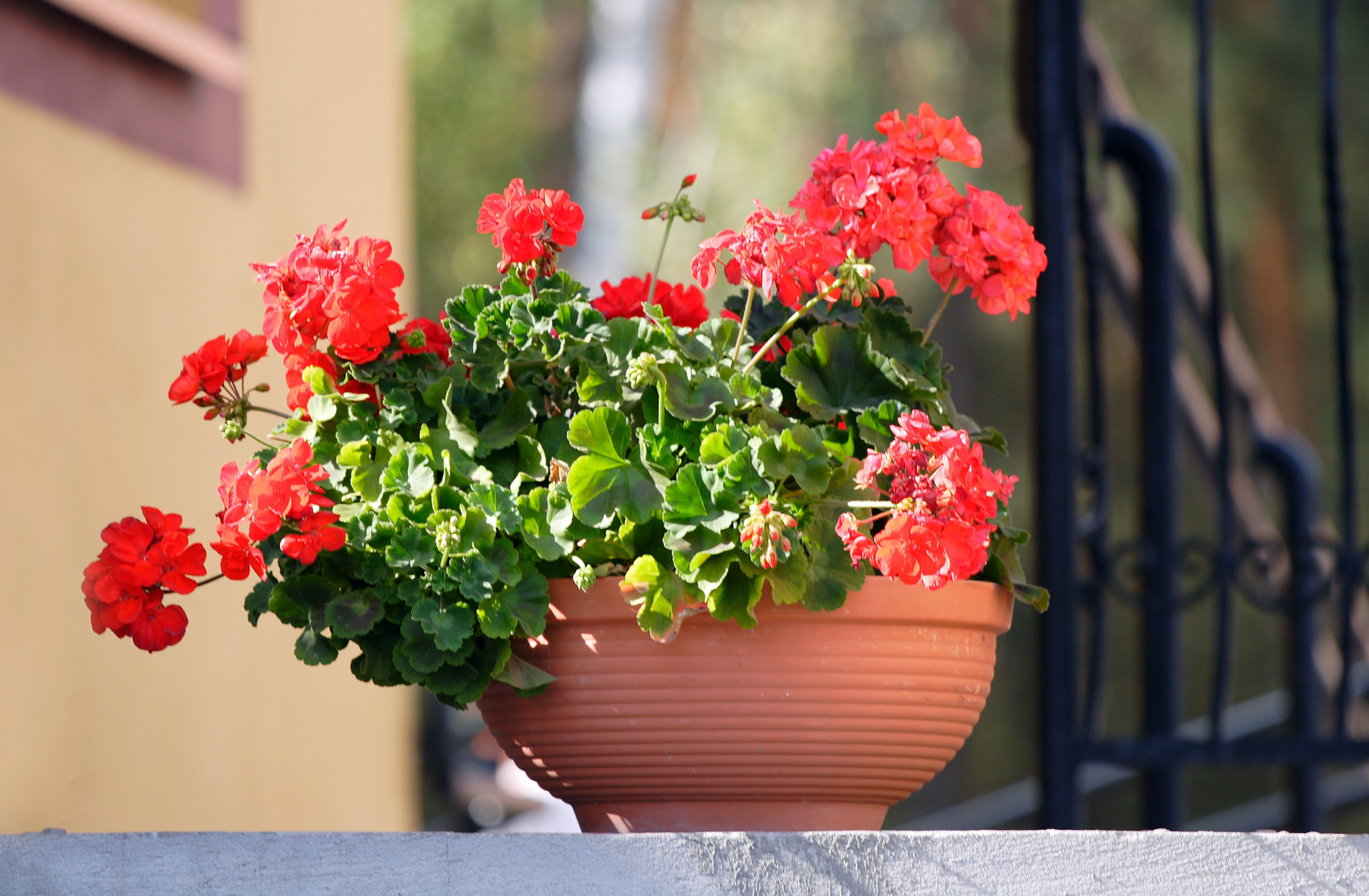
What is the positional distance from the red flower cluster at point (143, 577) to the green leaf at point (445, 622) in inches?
6.0

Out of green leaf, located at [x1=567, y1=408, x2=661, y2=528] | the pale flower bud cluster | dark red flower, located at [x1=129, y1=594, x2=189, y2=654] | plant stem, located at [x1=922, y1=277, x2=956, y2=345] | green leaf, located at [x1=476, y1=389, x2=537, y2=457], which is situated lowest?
dark red flower, located at [x1=129, y1=594, x2=189, y2=654]

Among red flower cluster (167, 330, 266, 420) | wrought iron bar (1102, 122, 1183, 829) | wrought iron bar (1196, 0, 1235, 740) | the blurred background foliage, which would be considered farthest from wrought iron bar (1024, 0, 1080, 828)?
the blurred background foliage

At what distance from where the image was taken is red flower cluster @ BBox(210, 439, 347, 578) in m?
0.90

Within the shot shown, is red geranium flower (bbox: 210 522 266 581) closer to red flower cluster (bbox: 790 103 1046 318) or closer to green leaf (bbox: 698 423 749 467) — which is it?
green leaf (bbox: 698 423 749 467)

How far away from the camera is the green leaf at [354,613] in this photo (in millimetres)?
907

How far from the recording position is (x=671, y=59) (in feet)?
32.1

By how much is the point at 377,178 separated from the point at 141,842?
193 centimetres

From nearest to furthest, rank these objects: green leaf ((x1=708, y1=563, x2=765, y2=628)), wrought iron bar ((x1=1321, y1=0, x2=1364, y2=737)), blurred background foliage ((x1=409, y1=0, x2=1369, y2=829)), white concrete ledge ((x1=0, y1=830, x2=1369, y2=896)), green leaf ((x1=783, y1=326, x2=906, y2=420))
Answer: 1. white concrete ledge ((x1=0, y1=830, x2=1369, y2=896))
2. green leaf ((x1=708, y1=563, x2=765, y2=628))
3. green leaf ((x1=783, y1=326, x2=906, y2=420))
4. wrought iron bar ((x1=1321, y1=0, x2=1364, y2=737))
5. blurred background foliage ((x1=409, y1=0, x2=1369, y2=829))

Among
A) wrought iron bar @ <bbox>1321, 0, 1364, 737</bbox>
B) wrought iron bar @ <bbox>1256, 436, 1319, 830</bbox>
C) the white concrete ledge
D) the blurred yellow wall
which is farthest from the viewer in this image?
wrought iron bar @ <bbox>1256, 436, 1319, 830</bbox>

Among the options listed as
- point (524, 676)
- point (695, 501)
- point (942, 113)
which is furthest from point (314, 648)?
point (942, 113)

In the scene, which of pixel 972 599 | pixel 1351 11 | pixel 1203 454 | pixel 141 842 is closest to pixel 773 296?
pixel 972 599

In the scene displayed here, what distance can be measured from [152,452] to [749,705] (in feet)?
4.39

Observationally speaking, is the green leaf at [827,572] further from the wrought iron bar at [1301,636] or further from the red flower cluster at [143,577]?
the wrought iron bar at [1301,636]

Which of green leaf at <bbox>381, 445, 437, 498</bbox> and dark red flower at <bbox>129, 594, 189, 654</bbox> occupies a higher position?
green leaf at <bbox>381, 445, 437, 498</bbox>
